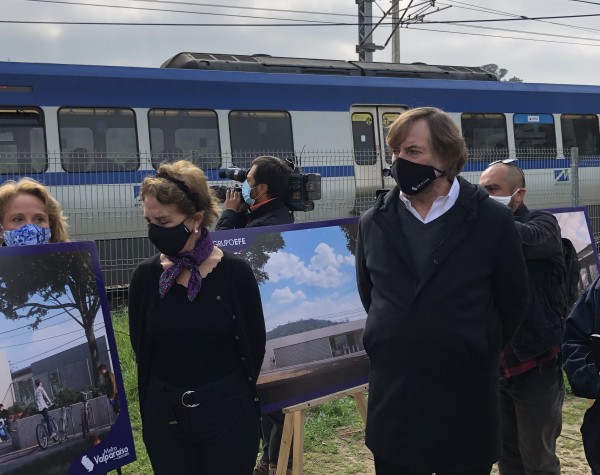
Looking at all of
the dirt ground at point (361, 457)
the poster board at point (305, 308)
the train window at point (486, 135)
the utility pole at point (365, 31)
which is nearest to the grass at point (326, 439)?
the dirt ground at point (361, 457)

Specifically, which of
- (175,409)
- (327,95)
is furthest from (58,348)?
(327,95)

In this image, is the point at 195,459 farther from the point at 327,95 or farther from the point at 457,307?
the point at 327,95

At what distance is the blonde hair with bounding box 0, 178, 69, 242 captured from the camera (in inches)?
118

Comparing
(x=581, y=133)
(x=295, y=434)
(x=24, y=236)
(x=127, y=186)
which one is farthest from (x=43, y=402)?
(x=581, y=133)

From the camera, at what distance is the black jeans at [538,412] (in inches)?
134

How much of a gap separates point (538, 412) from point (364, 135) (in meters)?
9.00

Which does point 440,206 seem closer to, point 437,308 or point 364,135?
point 437,308

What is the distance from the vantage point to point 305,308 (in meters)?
3.77

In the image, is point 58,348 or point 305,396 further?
point 305,396

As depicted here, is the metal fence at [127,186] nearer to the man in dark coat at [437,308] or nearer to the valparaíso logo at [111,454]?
the valparaíso logo at [111,454]

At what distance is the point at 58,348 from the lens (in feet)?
8.82

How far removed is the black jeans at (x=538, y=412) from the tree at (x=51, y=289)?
2062 mm

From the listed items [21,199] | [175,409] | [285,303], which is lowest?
[175,409]

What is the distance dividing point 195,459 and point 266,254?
50.2 inches
